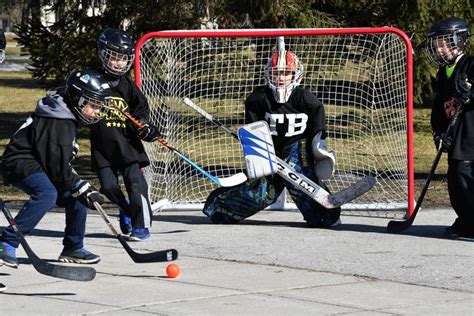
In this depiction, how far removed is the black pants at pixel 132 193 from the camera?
8250mm

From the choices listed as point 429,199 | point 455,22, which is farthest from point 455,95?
point 429,199

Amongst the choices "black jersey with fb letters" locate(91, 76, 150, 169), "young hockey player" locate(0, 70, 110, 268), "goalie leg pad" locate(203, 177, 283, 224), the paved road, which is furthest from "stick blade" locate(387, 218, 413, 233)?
"young hockey player" locate(0, 70, 110, 268)

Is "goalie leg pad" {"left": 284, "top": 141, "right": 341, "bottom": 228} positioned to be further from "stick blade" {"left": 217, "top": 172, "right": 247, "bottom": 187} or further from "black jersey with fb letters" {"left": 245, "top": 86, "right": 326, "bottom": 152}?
"stick blade" {"left": 217, "top": 172, "right": 247, "bottom": 187}

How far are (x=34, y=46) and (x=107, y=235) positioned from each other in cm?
965

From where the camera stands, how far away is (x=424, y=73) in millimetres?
16625

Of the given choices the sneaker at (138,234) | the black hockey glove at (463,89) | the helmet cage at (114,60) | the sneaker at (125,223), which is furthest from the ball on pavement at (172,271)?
the black hockey glove at (463,89)

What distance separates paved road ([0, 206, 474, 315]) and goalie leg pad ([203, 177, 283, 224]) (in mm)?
128

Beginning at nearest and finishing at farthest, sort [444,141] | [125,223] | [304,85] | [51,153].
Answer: [51,153], [444,141], [125,223], [304,85]

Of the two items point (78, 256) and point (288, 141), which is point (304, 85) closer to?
point (288, 141)

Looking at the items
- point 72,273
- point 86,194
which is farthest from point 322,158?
point 72,273

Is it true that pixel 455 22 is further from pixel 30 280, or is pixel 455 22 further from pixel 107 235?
pixel 30 280

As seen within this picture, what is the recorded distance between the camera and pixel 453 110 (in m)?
8.19

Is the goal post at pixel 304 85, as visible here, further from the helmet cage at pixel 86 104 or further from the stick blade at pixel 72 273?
the stick blade at pixel 72 273

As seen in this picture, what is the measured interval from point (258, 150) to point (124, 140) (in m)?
1.05
